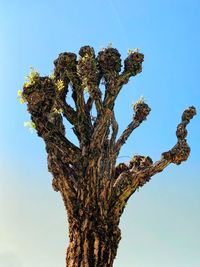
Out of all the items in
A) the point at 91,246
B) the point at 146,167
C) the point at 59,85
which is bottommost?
the point at 91,246

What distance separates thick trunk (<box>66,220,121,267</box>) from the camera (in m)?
Answer: 10.4

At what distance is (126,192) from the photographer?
37.6 ft

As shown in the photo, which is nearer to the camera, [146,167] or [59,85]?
[59,85]

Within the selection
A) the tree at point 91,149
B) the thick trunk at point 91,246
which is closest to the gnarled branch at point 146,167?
the tree at point 91,149

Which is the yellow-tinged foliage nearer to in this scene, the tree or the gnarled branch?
the tree

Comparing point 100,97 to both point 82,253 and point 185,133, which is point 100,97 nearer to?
point 185,133

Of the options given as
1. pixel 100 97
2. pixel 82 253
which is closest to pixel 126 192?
pixel 82 253

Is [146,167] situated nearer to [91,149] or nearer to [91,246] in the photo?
[91,149]

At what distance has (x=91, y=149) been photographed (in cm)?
1157

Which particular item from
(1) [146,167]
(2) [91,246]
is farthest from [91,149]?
(2) [91,246]

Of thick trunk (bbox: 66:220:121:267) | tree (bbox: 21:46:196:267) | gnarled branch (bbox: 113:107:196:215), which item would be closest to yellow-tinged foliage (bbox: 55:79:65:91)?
tree (bbox: 21:46:196:267)

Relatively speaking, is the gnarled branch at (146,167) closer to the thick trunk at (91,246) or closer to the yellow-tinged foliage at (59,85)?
the thick trunk at (91,246)

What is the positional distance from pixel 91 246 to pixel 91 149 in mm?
2628

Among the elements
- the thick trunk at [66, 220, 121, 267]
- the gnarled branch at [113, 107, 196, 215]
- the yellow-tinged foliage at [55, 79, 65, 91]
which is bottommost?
the thick trunk at [66, 220, 121, 267]
